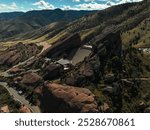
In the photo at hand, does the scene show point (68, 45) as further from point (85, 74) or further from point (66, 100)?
point (66, 100)

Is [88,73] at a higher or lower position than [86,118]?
lower

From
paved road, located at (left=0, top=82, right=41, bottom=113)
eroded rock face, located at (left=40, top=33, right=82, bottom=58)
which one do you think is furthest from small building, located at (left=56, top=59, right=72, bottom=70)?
paved road, located at (left=0, top=82, right=41, bottom=113)

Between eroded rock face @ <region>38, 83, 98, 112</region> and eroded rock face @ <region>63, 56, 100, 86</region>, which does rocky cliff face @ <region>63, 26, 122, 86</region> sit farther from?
eroded rock face @ <region>38, 83, 98, 112</region>

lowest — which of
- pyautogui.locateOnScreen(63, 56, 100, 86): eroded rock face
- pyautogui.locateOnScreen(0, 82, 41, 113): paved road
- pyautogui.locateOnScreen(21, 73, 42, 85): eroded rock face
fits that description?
pyautogui.locateOnScreen(0, 82, 41, 113): paved road

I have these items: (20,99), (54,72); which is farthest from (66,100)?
(54,72)

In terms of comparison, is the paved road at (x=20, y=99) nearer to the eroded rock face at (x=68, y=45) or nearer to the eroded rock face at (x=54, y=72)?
the eroded rock face at (x=54, y=72)

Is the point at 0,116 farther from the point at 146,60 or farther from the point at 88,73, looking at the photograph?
the point at 146,60

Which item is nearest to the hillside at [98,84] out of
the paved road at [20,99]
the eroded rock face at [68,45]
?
the paved road at [20,99]

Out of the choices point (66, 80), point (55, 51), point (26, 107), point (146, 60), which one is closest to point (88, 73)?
point (66, 80)
